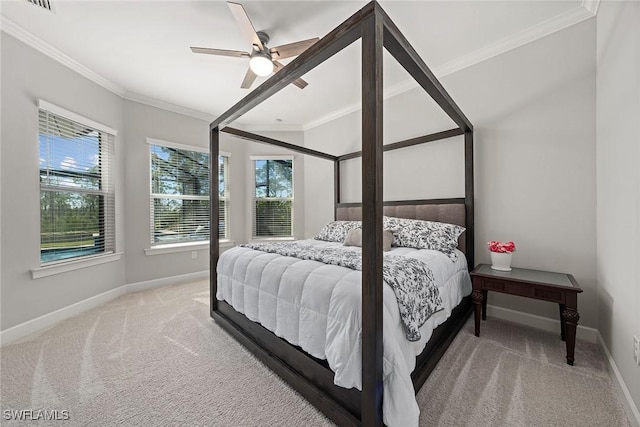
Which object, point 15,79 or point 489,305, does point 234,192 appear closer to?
point 15,79

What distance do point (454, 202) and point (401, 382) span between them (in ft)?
7.13

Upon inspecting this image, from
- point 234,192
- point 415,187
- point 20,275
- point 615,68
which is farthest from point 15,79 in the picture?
point 615,68

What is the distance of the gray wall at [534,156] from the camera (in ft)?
6.94

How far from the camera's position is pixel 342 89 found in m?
3.40

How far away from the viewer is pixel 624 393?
1397mm

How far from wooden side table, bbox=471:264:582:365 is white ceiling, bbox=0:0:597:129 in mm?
2190

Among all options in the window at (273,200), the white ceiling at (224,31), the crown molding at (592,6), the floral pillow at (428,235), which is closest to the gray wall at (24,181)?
the white ceiling at (224,31)

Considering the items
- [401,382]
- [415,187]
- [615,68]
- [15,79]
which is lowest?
[401,382]

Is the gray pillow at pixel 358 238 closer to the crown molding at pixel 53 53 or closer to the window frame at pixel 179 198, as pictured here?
the window frame at pixel 179 198

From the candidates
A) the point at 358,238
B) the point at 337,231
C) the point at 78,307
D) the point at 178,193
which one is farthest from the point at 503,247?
the point at 78,307

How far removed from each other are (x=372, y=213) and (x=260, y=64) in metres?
1.99

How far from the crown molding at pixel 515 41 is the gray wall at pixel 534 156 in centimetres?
5

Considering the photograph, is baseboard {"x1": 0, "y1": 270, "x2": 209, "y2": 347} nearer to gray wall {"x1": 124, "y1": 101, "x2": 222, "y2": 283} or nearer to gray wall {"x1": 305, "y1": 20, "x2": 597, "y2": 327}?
gray wall {"x1": 124, "y1": 101, "x2": 222, "y2": 283}

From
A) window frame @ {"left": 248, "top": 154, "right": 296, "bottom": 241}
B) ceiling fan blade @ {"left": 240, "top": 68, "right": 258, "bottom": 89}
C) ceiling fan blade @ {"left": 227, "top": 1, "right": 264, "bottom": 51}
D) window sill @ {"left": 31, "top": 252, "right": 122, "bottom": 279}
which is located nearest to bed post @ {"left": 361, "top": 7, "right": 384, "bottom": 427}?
ceiling fan blade @ {"left": 227, "top": 1, "right": 264, "bottom": 51}
